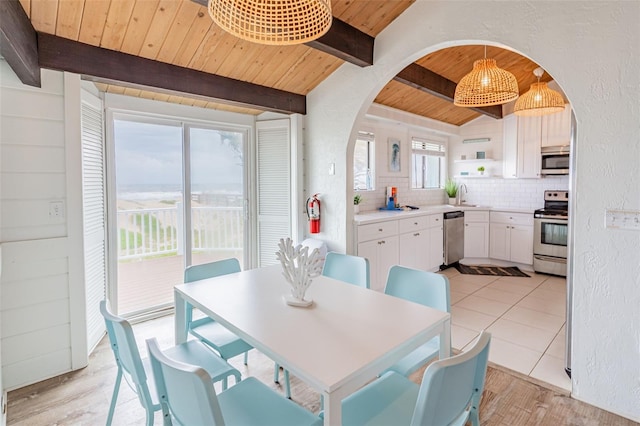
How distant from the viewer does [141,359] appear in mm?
1560

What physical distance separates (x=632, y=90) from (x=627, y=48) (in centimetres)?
24

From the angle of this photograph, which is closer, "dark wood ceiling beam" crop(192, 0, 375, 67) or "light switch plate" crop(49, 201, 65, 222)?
"light switch plate" crop(49, 201, 65, 222)

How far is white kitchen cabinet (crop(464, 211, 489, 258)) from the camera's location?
5.59 meters

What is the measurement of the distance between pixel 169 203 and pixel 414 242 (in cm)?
307

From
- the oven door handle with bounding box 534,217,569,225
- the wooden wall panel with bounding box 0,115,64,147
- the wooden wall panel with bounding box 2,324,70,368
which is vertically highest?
the wooden wall panel with bounding box 0,115,64,147

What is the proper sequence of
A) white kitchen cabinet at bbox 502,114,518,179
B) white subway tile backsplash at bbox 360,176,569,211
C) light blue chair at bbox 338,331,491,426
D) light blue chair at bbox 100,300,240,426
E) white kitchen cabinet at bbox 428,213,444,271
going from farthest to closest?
white kitchen cabinet at bbox 502,114,518,179, white subway tile backsplash at bbox 360,176,569,211, white kitchen cabinet at bbox 428,213,444,271, light blue chair at bbox 100,300,240,426, light blue chair at bbox 338,331,491,426

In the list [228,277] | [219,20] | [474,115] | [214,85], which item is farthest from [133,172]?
[474,115]

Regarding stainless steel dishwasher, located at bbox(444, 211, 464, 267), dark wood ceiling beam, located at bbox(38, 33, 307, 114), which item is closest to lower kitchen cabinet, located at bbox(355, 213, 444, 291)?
stainless steel dishwasher, located at bbox(444, 211, 464, 267)

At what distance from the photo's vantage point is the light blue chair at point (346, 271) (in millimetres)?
2289

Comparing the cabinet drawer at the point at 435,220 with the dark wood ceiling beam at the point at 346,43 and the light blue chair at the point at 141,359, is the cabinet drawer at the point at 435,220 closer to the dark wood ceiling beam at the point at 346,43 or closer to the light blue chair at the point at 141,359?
the dark wood ceiling beam at the point at 346,43

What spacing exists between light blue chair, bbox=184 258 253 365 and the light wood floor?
0.52 metres

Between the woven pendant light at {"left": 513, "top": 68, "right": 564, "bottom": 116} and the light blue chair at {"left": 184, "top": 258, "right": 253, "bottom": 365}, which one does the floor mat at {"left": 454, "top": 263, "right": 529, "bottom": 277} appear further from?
the light blue chair at {"left": 184, "top": 258, "right": 253, "bottom": 365}

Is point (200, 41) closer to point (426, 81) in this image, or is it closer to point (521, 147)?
point (426, 81)

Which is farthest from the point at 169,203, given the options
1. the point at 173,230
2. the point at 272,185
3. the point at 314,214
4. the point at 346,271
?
the point at 346,271
